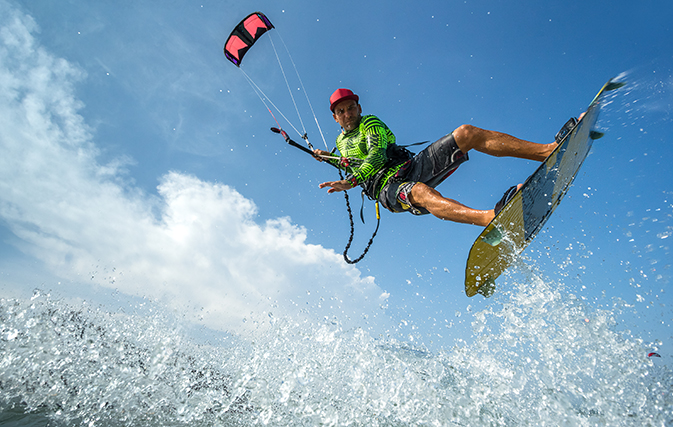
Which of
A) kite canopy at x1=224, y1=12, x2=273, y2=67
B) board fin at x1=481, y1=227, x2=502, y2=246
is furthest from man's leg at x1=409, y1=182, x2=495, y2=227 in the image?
kite canopy at x1=224, y1=12, x2=273, y2=67

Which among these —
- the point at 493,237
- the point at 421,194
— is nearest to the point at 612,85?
the point at 493,237

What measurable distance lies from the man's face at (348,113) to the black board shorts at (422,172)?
53.0 inches

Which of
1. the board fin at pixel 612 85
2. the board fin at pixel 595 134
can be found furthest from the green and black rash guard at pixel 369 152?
the board fin at pixel 612 85

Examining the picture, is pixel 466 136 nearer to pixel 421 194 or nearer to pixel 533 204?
pixel 421 194

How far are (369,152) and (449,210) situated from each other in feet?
5.37

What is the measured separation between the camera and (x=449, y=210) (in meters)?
3.81

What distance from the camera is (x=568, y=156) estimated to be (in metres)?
3.87

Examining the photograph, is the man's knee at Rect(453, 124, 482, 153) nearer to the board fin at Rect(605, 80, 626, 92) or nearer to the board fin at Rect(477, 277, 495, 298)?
the board fin at Rect(605, 80, 626, 92)

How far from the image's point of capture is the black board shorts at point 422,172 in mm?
4328

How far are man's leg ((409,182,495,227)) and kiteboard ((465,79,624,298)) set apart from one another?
0.14 metres

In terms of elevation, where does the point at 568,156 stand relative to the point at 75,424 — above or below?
above

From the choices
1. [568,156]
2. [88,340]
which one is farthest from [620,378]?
[88,340]

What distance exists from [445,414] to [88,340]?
853 centimetres

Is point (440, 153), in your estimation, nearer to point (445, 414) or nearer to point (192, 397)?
point (445, 414)
